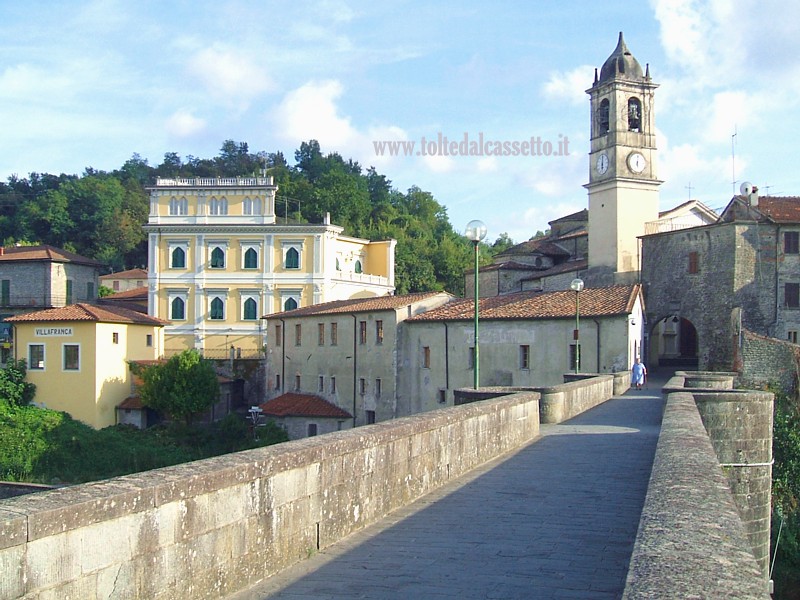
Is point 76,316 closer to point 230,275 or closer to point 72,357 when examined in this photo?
point 72,357

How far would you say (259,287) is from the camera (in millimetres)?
60656

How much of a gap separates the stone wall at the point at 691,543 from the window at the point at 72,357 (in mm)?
43861

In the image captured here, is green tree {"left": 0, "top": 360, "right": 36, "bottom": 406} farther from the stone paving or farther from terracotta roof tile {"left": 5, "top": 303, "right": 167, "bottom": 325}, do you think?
the stone paving

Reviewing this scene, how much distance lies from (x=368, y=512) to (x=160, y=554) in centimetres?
319

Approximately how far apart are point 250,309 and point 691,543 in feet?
190

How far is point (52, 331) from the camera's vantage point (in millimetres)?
46750

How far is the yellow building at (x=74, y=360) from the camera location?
46.0m

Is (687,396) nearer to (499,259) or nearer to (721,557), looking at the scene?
(721,557)

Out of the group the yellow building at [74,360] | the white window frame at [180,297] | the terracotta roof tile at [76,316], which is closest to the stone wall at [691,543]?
the yellow building at [74,360]

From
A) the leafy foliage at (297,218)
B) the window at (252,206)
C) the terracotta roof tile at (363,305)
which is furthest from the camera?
the leafy foliage at (297,218)

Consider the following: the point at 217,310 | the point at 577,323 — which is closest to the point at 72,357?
the point at 217,310

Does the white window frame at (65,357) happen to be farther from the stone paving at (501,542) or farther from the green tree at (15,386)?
the stone paving at (501,542)

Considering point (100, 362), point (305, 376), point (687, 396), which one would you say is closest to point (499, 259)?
point (305, 376)

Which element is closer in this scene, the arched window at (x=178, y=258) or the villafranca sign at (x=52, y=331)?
the villafranca sign at (x=52, y=331)
